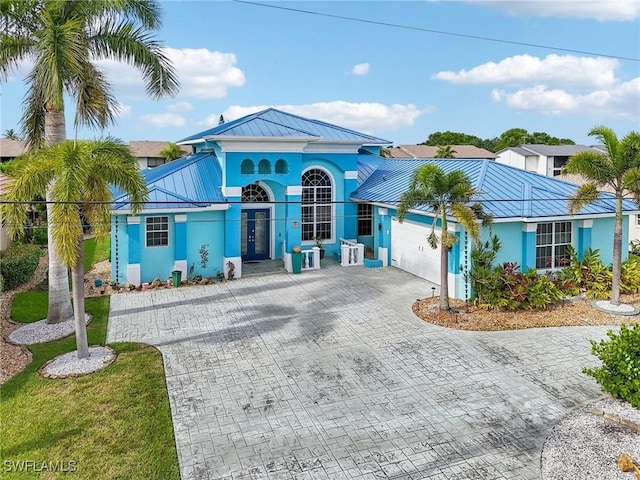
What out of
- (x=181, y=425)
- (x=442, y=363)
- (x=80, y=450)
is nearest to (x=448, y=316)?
(x=442, y=363)

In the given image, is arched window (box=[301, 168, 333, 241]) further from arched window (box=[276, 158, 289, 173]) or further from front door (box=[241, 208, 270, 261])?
arched window (box=[276, 158, 289, 173])

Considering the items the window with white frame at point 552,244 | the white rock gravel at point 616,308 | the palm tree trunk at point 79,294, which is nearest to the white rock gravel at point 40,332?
the palm tree trunk at point 79,294

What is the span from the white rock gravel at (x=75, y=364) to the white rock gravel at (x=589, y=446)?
9.17 meters

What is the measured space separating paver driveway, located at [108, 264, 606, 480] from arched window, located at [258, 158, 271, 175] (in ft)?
18.6

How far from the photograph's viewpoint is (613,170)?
1485 centimetres

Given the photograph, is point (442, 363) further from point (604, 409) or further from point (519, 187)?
point (519, 187)

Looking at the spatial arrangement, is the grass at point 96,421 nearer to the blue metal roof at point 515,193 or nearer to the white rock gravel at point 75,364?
the white rock gravel at point 75,364

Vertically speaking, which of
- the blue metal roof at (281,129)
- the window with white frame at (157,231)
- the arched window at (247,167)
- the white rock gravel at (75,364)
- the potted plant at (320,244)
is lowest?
the white rock gravel at (75,364)

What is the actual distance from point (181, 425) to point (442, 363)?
5.97 m

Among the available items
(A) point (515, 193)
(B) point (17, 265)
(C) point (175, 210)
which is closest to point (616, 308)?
(A) point (515, 193)

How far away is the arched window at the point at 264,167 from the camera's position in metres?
19.5

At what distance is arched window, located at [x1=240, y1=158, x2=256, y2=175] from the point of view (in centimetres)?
1915

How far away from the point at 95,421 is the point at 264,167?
41.8 ft

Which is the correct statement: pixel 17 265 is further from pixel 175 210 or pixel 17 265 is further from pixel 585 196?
pixel 585 196
